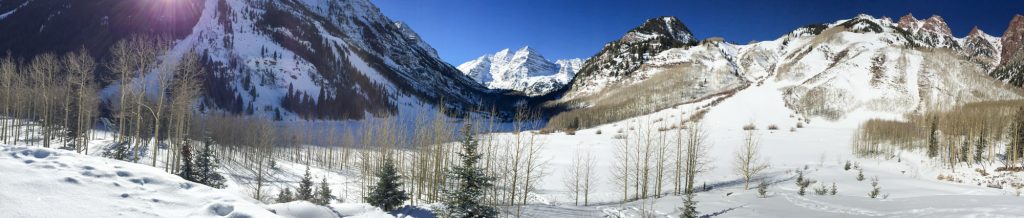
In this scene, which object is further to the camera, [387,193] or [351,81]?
[351,81]

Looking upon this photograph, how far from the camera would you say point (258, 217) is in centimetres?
989

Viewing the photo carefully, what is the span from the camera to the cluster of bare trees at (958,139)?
46375 mm

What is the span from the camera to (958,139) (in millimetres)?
50406

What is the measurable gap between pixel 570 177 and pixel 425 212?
29177 mm

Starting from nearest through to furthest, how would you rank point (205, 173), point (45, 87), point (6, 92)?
1. point (205, 173)
2. point (45, 87)
3. point (6, 92)

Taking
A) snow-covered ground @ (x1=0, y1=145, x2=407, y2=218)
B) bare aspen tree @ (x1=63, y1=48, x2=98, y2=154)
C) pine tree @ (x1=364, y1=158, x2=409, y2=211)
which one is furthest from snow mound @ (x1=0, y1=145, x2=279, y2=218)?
bare aspen tree @ (x1=63, y1=48, x2=98, y2=154)

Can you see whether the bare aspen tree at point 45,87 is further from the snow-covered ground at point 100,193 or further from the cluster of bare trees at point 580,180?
the cluster of bare trees at point 580,180

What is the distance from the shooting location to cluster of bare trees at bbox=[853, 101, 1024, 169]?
46.4 metres

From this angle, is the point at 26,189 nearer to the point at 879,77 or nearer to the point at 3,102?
the point at 3,102

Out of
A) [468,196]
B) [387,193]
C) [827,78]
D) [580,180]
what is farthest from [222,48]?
[827,78]

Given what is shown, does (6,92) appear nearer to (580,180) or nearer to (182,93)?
(182,93)

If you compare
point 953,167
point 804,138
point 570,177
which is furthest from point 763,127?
point 570,177

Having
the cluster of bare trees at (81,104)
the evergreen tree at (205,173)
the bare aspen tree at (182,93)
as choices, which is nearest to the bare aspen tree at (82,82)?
the cluster of bare trees at (81,104)

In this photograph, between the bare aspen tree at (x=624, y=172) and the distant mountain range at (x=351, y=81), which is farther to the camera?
the distant mountain range at (x=351, y=81)
